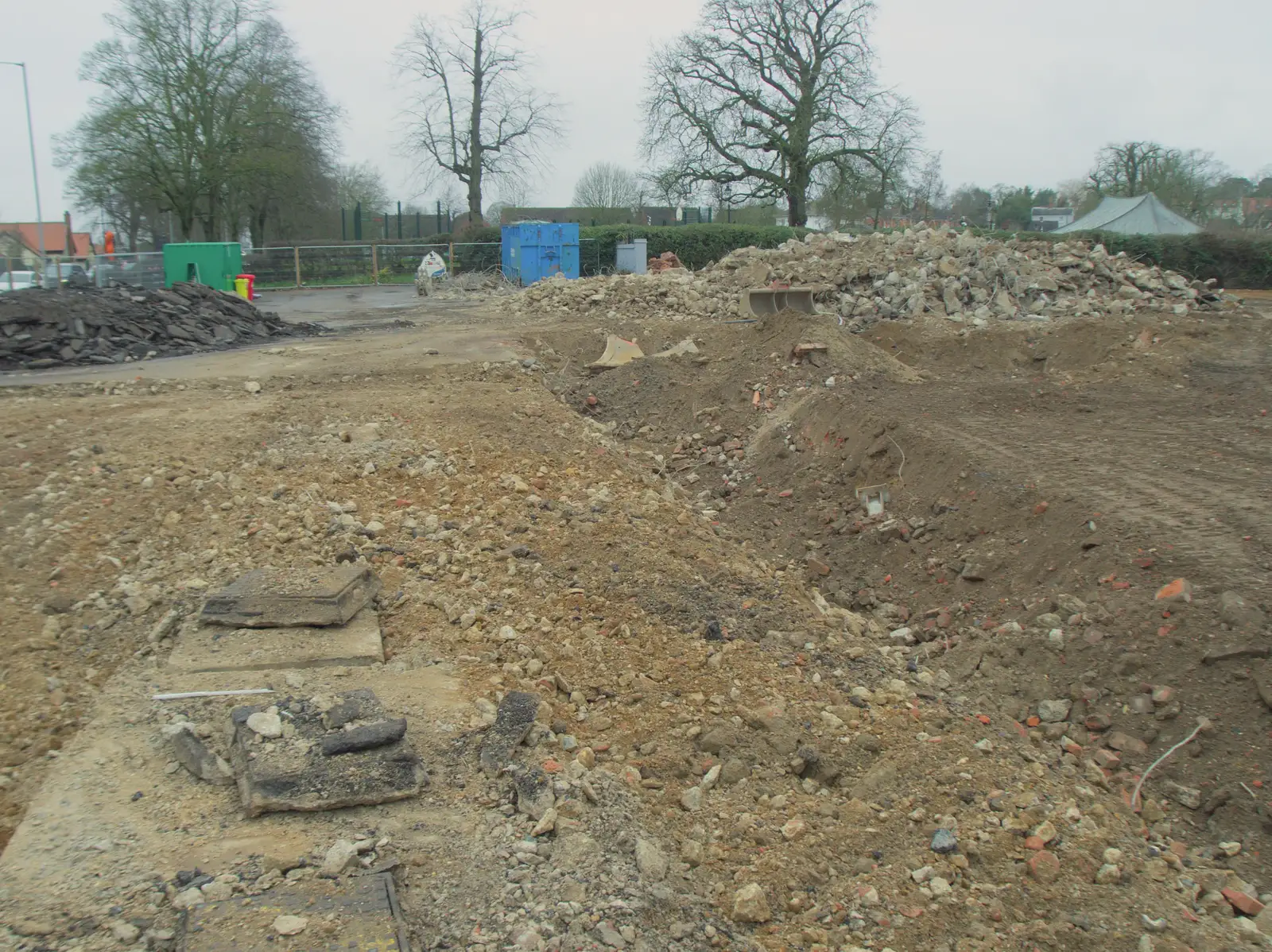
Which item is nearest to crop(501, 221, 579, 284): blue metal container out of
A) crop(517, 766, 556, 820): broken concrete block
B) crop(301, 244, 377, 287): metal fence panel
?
crop(301, 244, 377, 287): metal fence panel

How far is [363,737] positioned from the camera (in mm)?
3502

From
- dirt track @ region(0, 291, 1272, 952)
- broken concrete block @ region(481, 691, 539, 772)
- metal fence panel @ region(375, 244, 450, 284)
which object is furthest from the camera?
metal fence panel @ region(375, 244, 450, 284)

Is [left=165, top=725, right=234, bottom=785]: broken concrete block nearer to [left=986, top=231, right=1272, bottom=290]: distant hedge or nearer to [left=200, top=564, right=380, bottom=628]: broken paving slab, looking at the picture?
[left=200, top=564, right=380, bottom=628]: broken paving slab

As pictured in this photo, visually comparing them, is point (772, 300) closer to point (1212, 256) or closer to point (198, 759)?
point (198, 759)

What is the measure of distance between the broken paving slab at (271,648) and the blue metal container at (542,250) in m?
23.2

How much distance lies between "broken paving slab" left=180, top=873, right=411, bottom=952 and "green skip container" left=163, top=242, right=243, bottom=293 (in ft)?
70.8

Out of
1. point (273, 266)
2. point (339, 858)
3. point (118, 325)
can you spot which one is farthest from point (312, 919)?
point (273, 266)

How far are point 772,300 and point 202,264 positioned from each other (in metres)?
13.9

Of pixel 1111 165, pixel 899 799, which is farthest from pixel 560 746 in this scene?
pixel 1111 165

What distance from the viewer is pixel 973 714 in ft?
15.8

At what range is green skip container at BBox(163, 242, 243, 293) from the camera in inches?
867

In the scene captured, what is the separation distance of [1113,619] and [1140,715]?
2.29 feet

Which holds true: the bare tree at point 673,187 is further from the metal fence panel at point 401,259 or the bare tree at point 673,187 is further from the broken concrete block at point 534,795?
the broken concrete block at point 534,795

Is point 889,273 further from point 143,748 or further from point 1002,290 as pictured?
point 143,748
